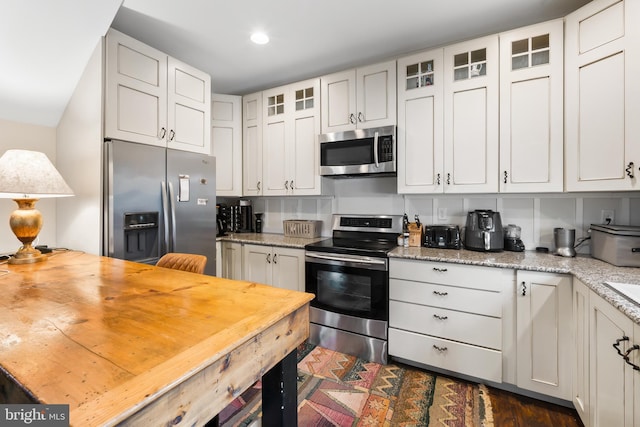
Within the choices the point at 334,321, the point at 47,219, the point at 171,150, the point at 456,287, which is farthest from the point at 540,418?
the point at 47,219

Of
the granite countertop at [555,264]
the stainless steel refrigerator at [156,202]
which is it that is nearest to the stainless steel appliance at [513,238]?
the granite countertop at [555,264]

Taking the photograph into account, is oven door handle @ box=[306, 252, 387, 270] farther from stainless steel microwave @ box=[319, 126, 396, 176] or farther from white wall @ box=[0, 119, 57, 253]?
white wall @ box=[0, 119, 57, 253]

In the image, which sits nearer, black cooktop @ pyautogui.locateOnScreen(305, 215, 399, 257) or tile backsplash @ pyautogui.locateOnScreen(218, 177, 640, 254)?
tile backsplash @ pyautogui.locateOnScreen(218, 177, 640, 254)

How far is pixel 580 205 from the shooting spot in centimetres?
210

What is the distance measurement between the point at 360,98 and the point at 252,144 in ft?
4.27

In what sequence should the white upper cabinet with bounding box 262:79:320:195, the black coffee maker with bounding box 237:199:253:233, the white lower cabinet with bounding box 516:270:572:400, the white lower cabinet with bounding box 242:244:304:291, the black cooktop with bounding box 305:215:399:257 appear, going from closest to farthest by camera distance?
the white lower cabinet with bounding box 516:270:572:400 < the black cooktop with bounding box 305:215:399:257 < the white lower cabinet with bounding box 242:244:304:291 < the white upper cabinet with bounding box 262:79:320:195 < the black coffee maker with bounding box 237:199:253:233

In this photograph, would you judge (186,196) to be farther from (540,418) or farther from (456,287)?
(540,418)

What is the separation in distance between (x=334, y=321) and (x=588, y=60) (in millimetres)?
2433

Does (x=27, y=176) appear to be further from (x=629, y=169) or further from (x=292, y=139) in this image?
(x=629, y=169)

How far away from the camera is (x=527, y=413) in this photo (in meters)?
1.72

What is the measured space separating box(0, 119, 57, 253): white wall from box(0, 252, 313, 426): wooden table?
113 cm

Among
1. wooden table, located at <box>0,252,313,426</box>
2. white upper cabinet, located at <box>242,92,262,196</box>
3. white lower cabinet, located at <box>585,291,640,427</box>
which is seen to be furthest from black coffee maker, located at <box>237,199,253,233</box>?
white lower cabinet, located at <box>585,291,640,427</box>

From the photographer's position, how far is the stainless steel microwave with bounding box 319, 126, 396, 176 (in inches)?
95.3

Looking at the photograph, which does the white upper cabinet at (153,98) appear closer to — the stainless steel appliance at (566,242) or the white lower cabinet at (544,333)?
the white lower cabinet at (544,333)
